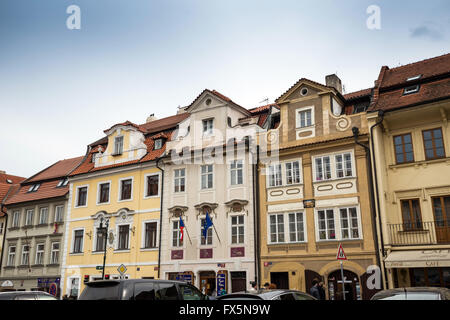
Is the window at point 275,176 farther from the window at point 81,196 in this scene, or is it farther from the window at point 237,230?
the window at point 81,196

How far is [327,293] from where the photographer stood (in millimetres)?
22344

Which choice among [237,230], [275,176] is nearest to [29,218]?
[237,230]

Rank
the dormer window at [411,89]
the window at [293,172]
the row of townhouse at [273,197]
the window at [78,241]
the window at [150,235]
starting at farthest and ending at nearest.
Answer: the window at [78,241] → the window at [150,235] → the window at [293,172] → the dormer window at [411,89] → the row of townhouse at [273,197]

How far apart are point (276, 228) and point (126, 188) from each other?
12.2m

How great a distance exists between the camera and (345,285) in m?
22.3

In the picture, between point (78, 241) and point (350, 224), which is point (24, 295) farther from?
point (78, 241)

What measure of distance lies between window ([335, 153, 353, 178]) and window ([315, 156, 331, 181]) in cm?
51

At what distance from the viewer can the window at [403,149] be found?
74.0ft

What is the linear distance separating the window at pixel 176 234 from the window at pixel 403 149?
13.5 m

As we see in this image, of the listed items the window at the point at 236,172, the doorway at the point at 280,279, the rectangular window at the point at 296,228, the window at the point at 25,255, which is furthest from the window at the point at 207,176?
the window at the point at 25,255

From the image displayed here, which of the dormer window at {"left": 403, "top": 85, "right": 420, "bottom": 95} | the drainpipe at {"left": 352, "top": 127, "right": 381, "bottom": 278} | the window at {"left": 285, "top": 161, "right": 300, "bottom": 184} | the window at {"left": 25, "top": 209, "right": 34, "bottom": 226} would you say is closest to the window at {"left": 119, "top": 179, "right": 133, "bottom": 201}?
the window at {"left": 25, "top": 209, "right": 34, "bottom": 226}

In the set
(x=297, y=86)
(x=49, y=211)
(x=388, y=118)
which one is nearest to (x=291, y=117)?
(x=297, y=86)
